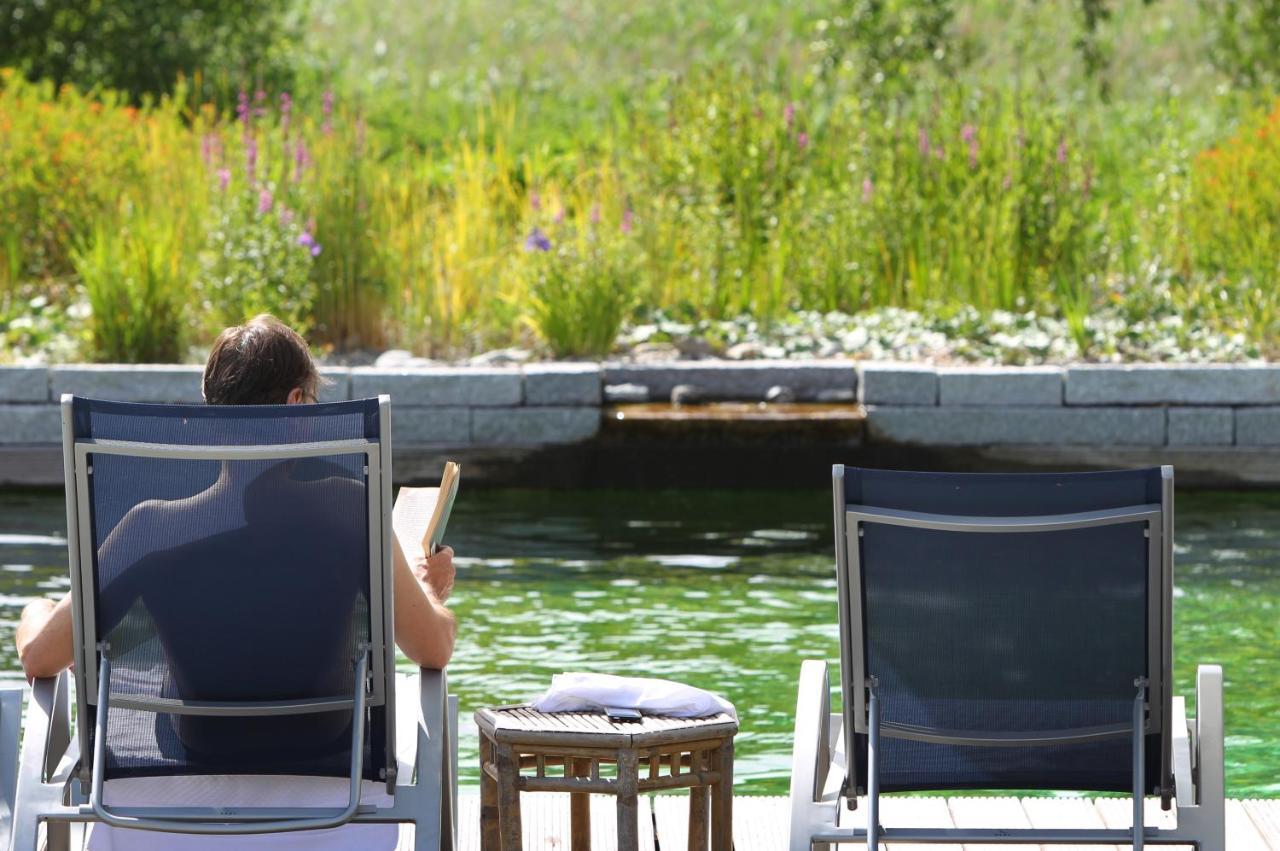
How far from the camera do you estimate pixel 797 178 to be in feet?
33.6

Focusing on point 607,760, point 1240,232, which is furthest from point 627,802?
point 1240,232

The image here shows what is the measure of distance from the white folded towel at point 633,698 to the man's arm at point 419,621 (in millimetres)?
385

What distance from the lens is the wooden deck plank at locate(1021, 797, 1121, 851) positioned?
144 inches

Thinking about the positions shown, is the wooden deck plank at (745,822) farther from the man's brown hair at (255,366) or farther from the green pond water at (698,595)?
the man's brown hair at (255,366)

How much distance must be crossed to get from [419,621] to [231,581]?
299 millimetres

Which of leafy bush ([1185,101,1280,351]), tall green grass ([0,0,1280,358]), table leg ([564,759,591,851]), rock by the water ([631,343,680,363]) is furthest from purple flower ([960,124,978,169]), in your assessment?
table leg ([564,759,591,851])

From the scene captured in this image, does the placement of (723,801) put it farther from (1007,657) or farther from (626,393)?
(626,393)

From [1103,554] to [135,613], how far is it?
4.49 ft

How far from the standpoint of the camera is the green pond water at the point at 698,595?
5.10m

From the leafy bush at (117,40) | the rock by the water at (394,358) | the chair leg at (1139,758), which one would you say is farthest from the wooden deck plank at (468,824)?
the leafy bush at (117,40)

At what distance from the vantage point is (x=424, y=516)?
10.3 feet

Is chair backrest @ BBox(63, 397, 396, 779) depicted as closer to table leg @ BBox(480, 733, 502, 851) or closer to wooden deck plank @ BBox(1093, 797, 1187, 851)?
table leg @ BBox(480, 733, 502, 851)

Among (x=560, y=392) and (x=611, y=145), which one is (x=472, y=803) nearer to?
(x=560, y=392)

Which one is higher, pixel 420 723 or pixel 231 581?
pixel 231 581
